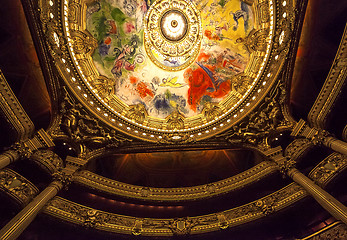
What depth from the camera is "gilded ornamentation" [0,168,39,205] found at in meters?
6.91

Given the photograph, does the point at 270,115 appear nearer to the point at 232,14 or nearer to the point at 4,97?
the point at 232,14

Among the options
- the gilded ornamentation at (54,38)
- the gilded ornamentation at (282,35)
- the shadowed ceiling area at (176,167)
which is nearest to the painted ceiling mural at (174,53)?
the gilded ornamentation at (282,35)

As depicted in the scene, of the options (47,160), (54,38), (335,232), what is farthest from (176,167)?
(54,38)

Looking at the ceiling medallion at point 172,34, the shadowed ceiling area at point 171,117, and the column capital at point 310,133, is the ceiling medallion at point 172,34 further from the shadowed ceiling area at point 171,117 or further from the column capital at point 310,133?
the column capital at point 310,133

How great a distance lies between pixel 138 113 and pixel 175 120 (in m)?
2.06

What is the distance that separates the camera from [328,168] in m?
7.52

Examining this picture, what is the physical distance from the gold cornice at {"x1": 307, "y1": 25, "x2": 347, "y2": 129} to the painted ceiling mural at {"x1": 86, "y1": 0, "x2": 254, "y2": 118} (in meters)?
4.48

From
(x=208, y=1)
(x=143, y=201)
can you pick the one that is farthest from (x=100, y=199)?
(x=208, y=1)

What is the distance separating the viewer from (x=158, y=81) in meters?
12.9

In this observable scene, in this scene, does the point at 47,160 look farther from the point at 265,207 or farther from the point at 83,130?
the point at 265,207

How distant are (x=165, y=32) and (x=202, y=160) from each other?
7770 millimetres

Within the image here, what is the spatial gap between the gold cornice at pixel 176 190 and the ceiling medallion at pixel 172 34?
6851 millimetres

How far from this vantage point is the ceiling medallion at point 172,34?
12406 mm

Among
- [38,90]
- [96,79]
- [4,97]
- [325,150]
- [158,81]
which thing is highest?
[158,81]
